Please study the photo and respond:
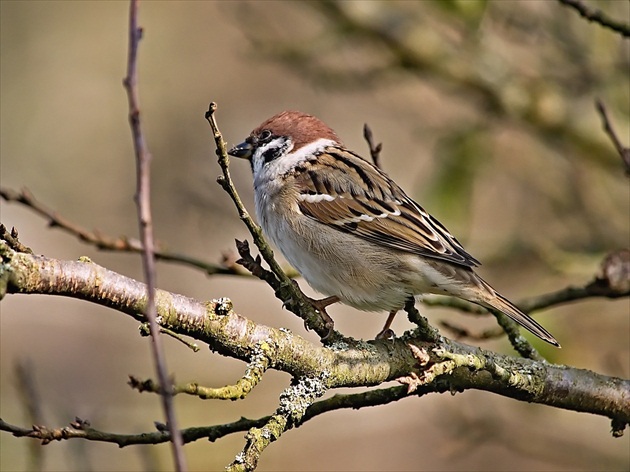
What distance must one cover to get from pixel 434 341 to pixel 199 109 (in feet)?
21.3

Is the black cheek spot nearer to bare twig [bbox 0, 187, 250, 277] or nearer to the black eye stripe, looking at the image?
the black eye stripe

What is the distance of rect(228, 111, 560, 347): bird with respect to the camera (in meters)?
3.29

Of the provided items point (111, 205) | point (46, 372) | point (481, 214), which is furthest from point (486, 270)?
point (111, 205)

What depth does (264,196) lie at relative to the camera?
147 inches

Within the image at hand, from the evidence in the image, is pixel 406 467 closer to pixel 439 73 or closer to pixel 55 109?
pixel 439 73

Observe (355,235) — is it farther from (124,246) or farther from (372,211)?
(124,246)

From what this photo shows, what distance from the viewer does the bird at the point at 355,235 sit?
3.29m

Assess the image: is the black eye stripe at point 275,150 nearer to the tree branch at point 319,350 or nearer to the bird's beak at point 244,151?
the bird's beak at point 244,151

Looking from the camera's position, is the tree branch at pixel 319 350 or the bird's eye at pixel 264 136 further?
the bird's eye at pixel 264 136

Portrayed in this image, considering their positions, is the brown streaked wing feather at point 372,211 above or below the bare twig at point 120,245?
above

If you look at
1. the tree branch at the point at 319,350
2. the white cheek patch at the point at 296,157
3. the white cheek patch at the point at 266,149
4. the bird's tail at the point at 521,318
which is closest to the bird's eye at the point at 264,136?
the white cheek patch at the point at 266,149

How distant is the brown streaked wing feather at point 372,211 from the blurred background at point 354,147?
0.50 meters

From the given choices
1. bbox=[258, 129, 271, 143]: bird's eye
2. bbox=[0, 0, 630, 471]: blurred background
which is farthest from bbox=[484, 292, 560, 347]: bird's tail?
bbox=[258, 129, 271, 143]: bird's eye

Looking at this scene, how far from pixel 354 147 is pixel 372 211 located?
13.6 feet
